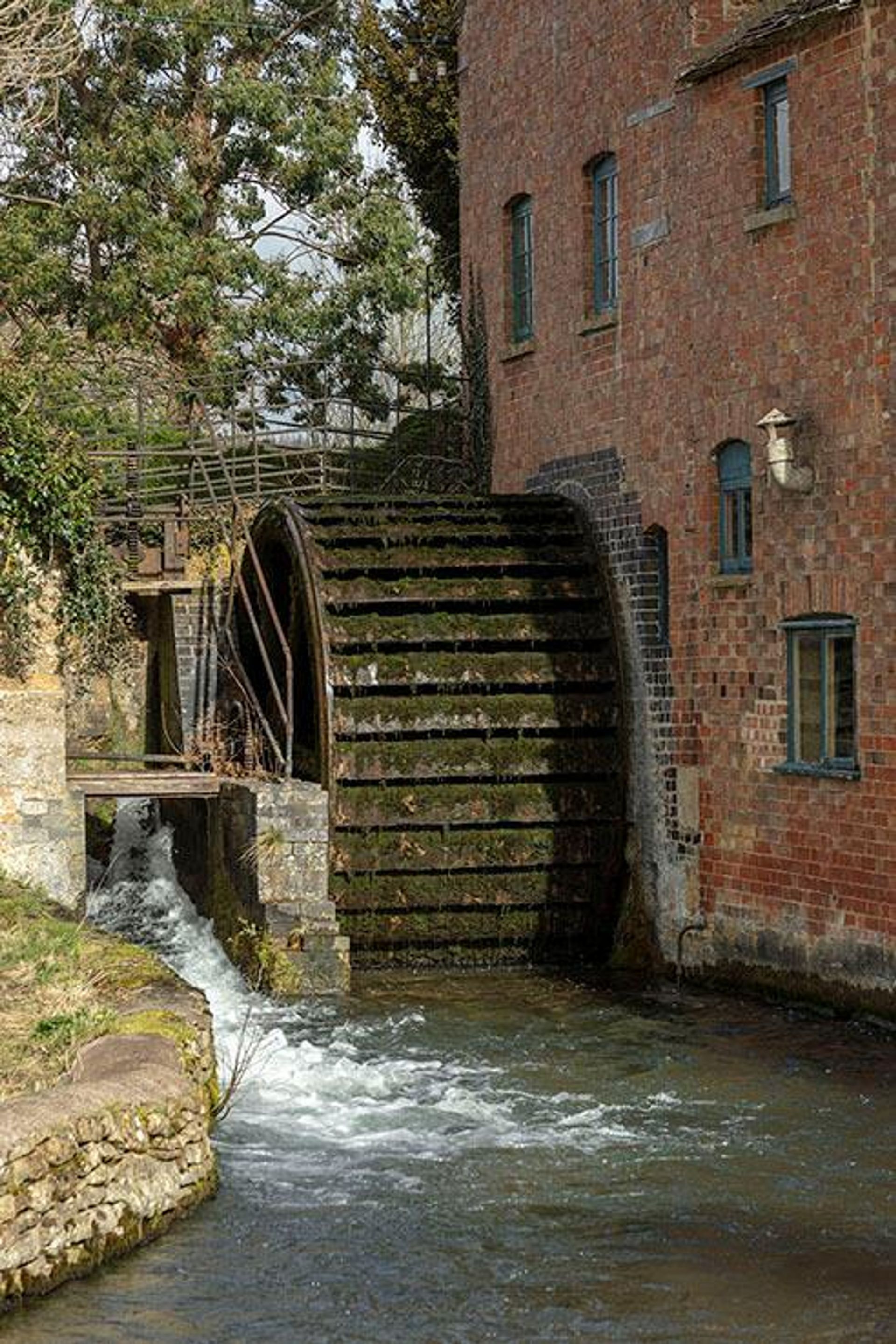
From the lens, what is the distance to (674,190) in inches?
610

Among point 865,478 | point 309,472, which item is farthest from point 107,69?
point 865,478

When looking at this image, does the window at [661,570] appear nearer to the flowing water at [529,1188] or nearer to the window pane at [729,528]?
the window pane at [729,528]

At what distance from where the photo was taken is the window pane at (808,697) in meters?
13.9

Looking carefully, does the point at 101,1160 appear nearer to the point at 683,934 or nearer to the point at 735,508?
the point at 683,934

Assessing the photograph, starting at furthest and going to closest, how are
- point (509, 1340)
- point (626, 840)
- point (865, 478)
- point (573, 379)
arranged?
point (573, 379) → point (626, 840) → point (865, 478) → point (509, 1340)

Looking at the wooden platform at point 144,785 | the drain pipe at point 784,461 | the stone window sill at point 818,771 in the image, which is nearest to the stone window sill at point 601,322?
the drain pipe at point 784,461

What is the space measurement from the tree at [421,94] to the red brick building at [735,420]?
5.92 metres

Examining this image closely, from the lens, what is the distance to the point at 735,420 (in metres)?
14.7

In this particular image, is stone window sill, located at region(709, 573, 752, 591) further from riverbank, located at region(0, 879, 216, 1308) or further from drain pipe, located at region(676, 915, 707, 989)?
riverbank, located at region(0, 879, 216, 1308)

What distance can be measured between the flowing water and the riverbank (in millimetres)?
143

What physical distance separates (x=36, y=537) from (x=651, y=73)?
225 inches

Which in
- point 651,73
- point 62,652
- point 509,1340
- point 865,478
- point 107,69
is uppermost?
point 107,69

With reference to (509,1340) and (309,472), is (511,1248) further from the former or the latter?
(309,472)

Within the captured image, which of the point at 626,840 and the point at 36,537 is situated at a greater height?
the point at 36,537
